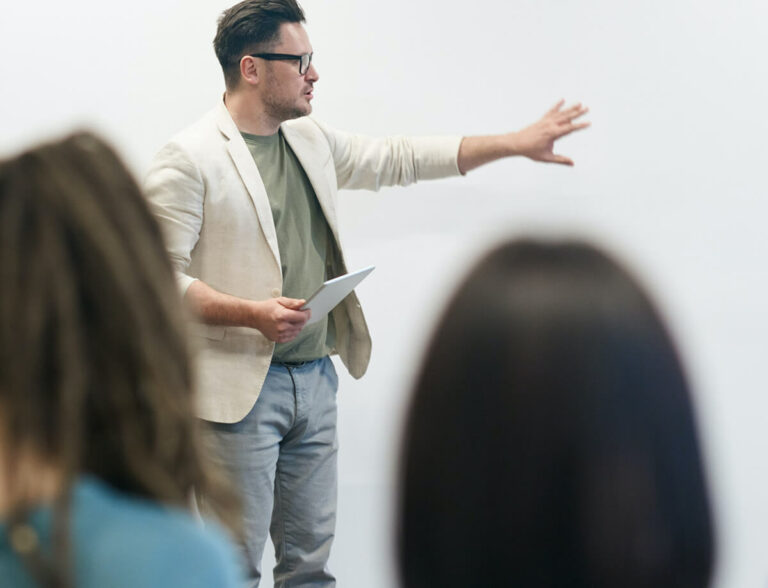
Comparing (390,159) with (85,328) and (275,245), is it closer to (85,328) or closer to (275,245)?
(275,245)

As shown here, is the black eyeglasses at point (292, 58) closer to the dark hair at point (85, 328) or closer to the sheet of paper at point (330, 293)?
the sheet of paper at point (330, 293)

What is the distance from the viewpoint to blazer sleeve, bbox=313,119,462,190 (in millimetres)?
2668

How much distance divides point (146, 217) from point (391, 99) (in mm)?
2195

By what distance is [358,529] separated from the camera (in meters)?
2.99

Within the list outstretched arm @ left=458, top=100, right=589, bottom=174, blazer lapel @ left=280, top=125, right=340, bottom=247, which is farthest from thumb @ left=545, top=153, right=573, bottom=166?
blazer lapel @ left=280, top=125, right=340, bottom=247

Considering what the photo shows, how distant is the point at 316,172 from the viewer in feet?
8.19

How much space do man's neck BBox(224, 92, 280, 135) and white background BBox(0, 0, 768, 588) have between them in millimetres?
441

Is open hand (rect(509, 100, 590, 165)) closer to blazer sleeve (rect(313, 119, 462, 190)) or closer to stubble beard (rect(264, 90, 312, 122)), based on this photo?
blazer sleeve (rect(313, 119, 462, 190))

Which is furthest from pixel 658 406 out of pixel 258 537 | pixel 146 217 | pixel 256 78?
pixel 256 78

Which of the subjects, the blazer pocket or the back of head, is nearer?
the back of head

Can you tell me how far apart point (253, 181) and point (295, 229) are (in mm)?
157

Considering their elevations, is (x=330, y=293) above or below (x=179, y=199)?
below

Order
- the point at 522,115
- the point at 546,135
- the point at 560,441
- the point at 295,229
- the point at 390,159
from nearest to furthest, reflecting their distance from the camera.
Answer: the point at 560,441 → the point at 295,229 → the point at 546,135 → the point at 390,159 → the point at 522,115

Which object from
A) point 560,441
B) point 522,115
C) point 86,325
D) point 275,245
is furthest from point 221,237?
point 560,441
